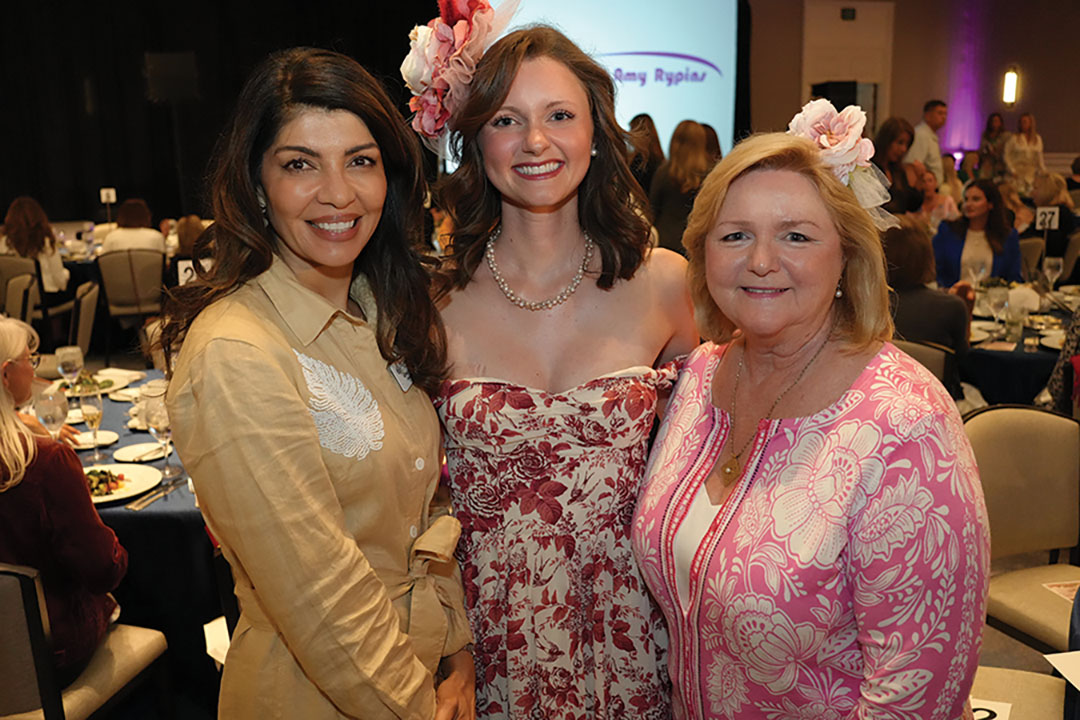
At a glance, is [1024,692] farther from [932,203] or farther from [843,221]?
[932,203]

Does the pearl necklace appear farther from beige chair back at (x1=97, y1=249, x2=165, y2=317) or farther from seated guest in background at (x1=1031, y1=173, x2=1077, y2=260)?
seated guest in background at (x1=1031, y1=173, x2=1077, y2=260)

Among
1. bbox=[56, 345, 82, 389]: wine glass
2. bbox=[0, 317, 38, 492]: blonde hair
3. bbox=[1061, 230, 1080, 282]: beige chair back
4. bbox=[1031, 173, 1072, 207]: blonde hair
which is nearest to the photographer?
bbox=[0, 317, 38, 492]: blonde hair

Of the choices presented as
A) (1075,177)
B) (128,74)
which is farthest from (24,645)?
(1075,177)

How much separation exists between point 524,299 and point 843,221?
2.73ft

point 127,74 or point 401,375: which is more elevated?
point 127,74

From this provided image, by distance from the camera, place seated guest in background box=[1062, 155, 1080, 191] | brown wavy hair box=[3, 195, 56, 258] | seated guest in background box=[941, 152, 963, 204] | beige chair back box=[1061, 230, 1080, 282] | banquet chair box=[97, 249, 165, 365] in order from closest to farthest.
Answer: beige chair back box=[1061, 230, 1080, 282]
banquet chair box=[97, 249, 165, 365]
brown wavy hair box=[3, 195, 56, 258]
seated guest in background box=[941, 152, 963, 204]
seated guest in background box=[1062, 155, 1080, 191]

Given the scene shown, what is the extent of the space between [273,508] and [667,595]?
2.56ft

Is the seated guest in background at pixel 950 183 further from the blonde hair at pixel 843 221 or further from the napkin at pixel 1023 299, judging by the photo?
the blonde hair at pixel 843 221

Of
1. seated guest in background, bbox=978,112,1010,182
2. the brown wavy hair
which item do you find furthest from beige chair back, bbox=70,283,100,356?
seated guest in background, bbox=978,112,1010,182

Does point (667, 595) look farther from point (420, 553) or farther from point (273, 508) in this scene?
point (273, 508)

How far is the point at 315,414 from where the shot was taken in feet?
5.01

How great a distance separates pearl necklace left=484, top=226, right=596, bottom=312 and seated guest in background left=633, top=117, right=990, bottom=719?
0.44m

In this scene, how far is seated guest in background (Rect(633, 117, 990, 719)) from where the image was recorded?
1.41 meters

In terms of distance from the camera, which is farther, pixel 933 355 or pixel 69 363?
pixel 69 363
